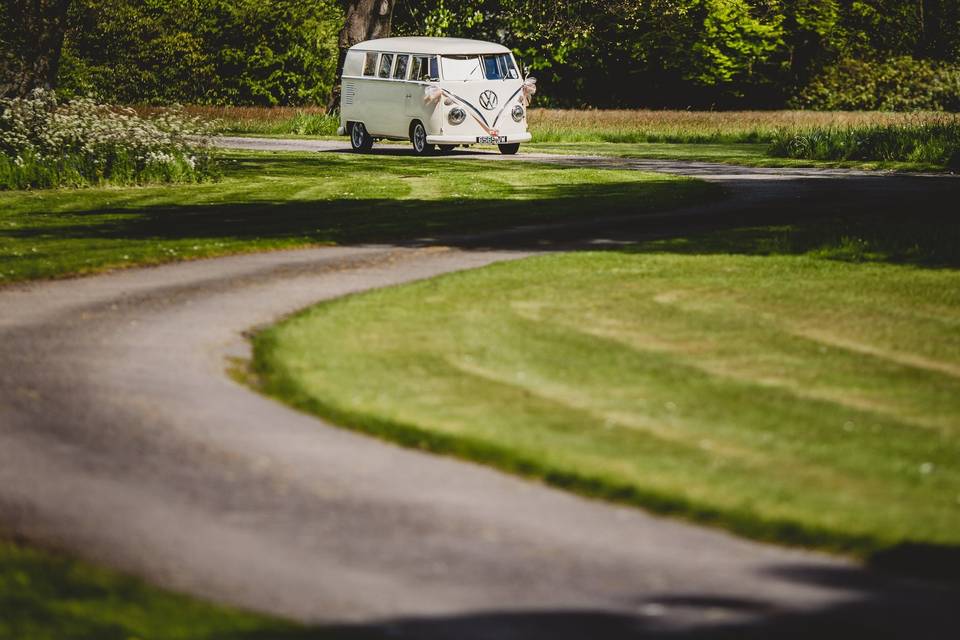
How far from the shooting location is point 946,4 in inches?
2776

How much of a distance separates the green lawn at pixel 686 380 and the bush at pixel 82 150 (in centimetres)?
1045

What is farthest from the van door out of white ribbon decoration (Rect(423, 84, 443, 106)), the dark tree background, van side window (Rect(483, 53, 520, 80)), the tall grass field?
the dark tree background

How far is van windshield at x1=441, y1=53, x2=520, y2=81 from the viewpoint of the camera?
30266mm

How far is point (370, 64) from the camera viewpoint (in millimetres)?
32438

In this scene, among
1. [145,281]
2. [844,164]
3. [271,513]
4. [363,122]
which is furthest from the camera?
[363,122]

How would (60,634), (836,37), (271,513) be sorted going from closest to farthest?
1. (60,634)
2. (271,513)
3. (836,37)

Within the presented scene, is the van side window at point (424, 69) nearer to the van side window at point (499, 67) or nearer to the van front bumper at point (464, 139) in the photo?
the van side window at point (499, 67)

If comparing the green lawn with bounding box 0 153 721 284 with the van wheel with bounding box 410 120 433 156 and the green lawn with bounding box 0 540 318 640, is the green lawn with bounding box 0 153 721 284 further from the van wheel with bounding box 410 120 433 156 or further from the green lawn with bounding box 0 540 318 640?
the green lawn with bounding box 0 540 318 640

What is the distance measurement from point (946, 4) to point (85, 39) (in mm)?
41244

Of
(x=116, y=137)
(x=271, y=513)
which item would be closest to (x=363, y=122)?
(x=116, y=137)

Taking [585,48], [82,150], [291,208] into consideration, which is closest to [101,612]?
[291,208]

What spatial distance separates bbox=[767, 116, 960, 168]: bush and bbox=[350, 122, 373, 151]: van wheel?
8916 mm

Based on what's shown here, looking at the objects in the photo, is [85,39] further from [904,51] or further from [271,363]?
[271,363]

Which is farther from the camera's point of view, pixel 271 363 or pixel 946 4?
pixel 946 4
